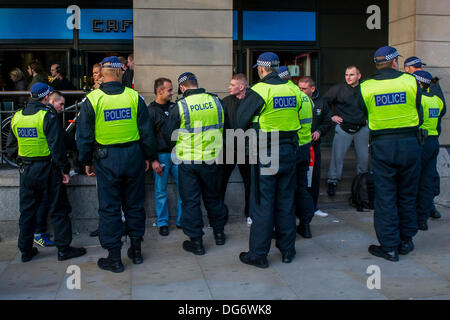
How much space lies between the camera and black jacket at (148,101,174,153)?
23.7ft

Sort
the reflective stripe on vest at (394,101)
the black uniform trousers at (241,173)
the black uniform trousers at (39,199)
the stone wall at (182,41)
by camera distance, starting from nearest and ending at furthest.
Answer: the reflective stripe on vest at (394,101) → the black uniform trousers at (39,199) → the black uniform trousers at (241,173) → the stone wall at (182,41)

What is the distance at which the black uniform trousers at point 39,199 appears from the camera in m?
6.46

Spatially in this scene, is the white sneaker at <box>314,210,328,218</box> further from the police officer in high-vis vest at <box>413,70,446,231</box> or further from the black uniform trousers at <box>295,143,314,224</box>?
the police officer in high-vis vest at <box>413,70,446,231</box>

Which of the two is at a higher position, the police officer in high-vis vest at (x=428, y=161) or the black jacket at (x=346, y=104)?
the black jacket at (x=346, y=104)

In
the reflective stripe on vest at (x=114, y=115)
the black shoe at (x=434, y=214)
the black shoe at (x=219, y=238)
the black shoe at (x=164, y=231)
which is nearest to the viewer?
the reflective stripe on vest at (x=114, y=115)

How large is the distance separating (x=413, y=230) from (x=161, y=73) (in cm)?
427

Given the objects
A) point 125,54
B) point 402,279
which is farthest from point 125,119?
point 125,54

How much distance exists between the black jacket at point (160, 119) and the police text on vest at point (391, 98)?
8.38 ft

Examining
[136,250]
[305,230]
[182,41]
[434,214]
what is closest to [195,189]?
[136,250]

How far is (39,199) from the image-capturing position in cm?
664

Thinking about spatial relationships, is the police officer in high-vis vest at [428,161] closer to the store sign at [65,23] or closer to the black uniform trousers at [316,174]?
the black uniform trousers at [316,174]

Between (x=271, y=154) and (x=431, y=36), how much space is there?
4.91m

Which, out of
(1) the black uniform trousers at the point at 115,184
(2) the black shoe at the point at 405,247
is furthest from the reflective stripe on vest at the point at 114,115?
(2) the black shoe at the point at 405,247
